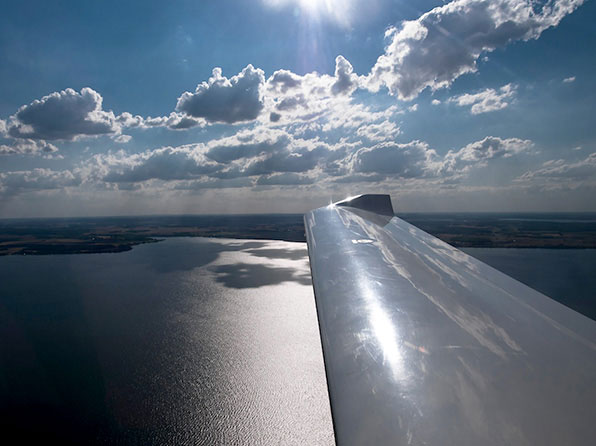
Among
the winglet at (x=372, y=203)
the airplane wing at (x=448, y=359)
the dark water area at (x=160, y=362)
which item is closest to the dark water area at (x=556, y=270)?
the dark water area at (x=160, y=362)

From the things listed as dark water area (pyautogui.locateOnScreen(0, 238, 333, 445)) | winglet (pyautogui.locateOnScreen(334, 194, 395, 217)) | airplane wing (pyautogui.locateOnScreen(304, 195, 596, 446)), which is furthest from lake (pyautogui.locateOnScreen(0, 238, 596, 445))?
airplane wing (pyautogui.locateOnScreen(304, 195, 596, 446))

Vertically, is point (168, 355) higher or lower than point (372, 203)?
lower

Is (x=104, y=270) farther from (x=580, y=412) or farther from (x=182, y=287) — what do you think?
(x=580, y=412)

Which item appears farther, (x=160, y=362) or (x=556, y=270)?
(x=556, y=270)

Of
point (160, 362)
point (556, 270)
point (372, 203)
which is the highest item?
point (372, 203)

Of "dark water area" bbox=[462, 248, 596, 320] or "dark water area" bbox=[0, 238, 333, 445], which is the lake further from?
"dark water area" bbox=[462, 248, 596, 320]

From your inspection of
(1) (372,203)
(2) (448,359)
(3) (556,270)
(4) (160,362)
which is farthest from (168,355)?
(3) (556,270)

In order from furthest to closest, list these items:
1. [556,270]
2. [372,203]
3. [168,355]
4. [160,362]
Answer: [556,270], [168,355], [160,362], [372,203]

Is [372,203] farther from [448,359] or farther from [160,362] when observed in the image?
[160,362]

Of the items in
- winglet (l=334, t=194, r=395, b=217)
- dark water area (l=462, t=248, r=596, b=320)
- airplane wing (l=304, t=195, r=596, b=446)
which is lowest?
dark water area (l=462, t=248, r=596, b=320)
